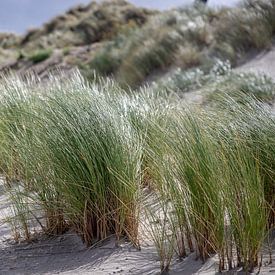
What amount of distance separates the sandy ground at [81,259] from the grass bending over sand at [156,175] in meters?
0.07

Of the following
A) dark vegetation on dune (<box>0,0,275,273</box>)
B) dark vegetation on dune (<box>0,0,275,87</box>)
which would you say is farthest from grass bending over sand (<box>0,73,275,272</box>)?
dark vegetation on dune (<box>0,0,275,87</box>)

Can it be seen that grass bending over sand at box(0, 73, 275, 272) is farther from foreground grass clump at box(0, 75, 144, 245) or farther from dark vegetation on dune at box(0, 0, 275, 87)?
dark vegetation on dune at box(0, 0, 275, 87)

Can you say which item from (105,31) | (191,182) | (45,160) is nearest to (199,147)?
(191,182)

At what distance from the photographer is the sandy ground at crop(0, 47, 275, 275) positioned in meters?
2.91

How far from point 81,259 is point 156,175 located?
2.28ft

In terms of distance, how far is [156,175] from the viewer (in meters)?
3.28

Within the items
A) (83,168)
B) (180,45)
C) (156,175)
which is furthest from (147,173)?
(180,45)

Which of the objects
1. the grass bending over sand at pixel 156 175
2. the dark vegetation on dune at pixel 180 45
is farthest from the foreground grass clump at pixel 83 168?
the dark vegetation on dune at pixel 180 45

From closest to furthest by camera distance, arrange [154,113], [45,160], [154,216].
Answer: [154,216] → [45,160] → [154,113]

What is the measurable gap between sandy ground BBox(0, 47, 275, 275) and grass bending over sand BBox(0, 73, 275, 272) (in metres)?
0.07

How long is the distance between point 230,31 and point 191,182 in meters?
9.57

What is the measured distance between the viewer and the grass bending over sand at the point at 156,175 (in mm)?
2846

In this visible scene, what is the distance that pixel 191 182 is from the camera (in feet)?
9.61

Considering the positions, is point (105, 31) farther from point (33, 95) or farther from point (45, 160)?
point (45, 160)
